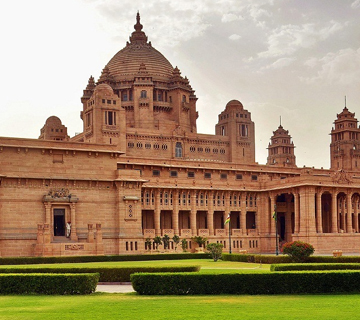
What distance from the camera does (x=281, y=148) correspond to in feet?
465

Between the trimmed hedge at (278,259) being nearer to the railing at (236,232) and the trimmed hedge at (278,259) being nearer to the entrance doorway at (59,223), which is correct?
the entrance doorway at (59,223)

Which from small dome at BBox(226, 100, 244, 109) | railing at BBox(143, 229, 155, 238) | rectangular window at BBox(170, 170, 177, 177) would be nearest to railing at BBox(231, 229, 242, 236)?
rectangular window at BBox(170, 170, 177, 177)

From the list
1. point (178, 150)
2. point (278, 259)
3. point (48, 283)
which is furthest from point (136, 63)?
point (48, 283)

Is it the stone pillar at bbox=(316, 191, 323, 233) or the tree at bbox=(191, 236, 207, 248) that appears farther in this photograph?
the tree at bbox=(191, 236, 207, 248)

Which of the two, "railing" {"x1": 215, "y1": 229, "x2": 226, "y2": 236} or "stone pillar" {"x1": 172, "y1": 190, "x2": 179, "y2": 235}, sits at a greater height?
"stone pillar" {"x1": 172, "y1": 190, "x2": 179, "y2": 235}

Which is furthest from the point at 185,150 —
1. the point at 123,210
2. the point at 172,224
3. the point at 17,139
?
the point at 17,139

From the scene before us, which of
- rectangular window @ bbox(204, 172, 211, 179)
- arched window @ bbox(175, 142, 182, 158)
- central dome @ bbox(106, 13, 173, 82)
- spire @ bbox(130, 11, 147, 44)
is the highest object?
spire @ bbox(130, 11, 147, 44)

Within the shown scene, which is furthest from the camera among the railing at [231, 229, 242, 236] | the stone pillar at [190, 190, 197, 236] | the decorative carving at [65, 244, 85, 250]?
the railing at [231, 229, 242, 236]

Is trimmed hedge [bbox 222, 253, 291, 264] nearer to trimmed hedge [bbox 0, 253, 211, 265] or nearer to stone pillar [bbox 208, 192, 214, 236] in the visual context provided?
trimmed hedge [bbox 0, 253, 211, 265]

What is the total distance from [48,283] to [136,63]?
255 ft

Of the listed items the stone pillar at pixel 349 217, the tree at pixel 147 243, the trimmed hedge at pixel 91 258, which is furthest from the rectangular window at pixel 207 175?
the trimmed hedge at pixel 91 258

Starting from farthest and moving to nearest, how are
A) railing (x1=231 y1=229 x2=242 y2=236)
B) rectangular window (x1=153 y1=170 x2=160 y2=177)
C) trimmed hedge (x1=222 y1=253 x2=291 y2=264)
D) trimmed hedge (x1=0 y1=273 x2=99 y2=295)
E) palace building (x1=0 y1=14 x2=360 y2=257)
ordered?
rectangular window (x1=153 y1=170 x2=160 y2=177) < railing (x1=231 y1=229 x2=242 y2=236) < palace building (x1=0 y1=14 x2=360 y2=257) < trimmed hedge (x1=222 y1=253 x2=291 y2=264) < trimmed hedge (x1=0 y1=273 x2=99 y2=295)

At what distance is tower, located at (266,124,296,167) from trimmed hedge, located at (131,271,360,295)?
370 feet

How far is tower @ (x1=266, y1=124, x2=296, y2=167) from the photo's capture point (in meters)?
141
